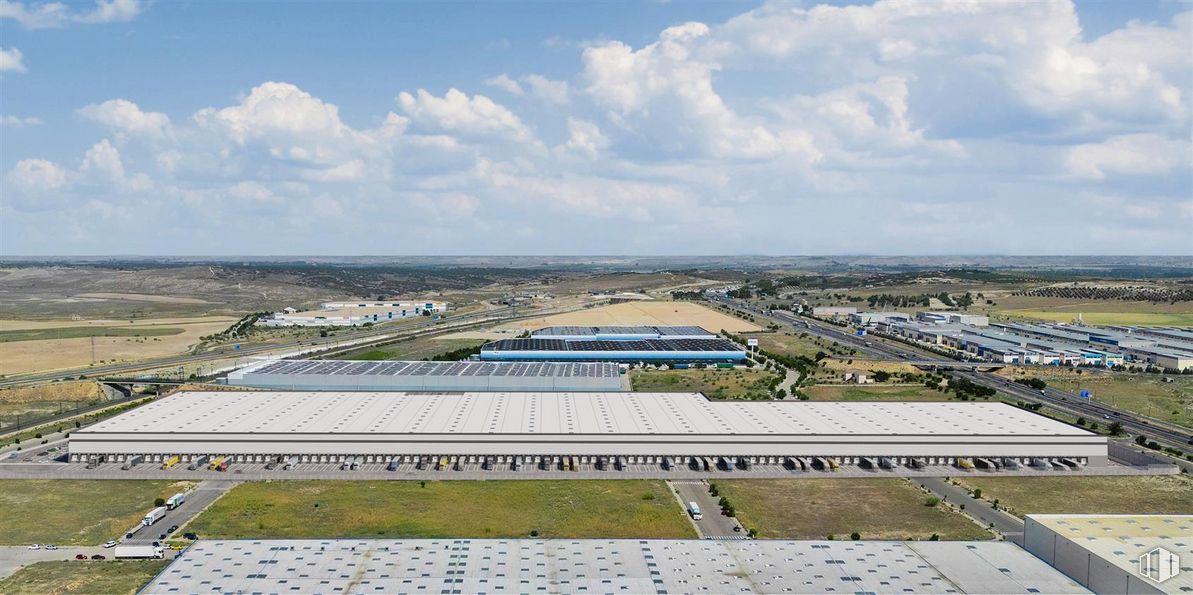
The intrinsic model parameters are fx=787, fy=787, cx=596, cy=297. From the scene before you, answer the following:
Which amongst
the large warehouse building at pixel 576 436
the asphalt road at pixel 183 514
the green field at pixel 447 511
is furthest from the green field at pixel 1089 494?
the asphalt road at pixel 183 514

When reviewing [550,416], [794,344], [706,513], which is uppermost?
[550,416]

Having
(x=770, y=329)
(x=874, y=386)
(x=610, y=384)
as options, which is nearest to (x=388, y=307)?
(x=770, y=329)

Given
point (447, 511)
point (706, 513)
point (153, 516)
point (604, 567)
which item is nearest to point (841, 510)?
point (706, 513)

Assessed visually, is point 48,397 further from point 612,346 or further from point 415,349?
point 612,346

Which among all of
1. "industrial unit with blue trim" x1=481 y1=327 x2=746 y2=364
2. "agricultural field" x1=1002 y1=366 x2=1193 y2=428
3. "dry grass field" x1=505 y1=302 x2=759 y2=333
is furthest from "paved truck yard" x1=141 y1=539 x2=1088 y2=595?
"dry grass field" x1=505 y1=302 x2=759 y2=333

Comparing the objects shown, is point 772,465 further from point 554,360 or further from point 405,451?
point 554,360

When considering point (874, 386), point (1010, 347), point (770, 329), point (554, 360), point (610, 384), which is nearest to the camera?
point (610, 384)

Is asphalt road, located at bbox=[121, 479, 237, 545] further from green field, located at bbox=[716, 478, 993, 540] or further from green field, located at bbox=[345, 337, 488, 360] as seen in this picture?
green field, located at bbox=[345, 337, 488, 360]
